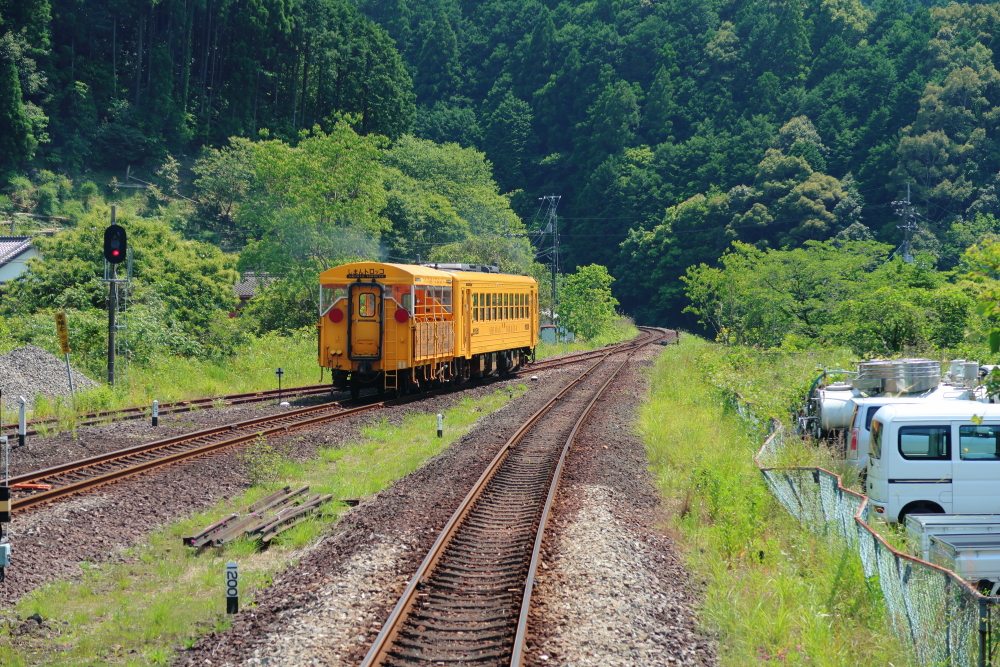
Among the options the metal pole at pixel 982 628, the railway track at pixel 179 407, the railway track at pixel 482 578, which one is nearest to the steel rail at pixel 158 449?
the railway track at pixel 179 407

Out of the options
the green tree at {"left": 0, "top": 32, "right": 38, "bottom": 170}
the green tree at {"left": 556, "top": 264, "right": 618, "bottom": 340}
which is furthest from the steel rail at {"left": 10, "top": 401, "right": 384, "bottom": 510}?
the green tree at {"left": 0, "top": 32, "right": 38, "bottom": 170}

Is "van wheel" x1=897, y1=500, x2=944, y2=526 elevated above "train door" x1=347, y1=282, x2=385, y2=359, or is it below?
below

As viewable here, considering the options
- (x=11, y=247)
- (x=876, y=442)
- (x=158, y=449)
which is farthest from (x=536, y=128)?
(x=876, y=442)

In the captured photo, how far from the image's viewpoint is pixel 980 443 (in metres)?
10.0

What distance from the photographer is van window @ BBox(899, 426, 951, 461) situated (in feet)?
33.0

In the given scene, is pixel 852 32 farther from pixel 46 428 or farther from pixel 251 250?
pixel 46 428

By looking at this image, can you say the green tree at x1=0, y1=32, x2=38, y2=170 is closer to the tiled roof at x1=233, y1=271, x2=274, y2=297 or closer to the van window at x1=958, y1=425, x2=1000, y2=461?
the tiled roof at x1=233, y1=271, x2=274, y2=297

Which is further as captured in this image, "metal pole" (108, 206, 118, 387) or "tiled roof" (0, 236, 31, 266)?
"tiled roof" (0, 236, 31, 266)

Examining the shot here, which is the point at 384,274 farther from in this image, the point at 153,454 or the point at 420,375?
the point at 153,454

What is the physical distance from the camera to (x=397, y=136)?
238 feet

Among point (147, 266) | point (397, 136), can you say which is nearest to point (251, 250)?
point (147, 266)

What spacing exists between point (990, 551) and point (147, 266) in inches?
974

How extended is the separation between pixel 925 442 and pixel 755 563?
9.16 feet

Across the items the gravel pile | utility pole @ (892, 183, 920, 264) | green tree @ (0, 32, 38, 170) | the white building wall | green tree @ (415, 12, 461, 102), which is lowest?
the gravel pile
